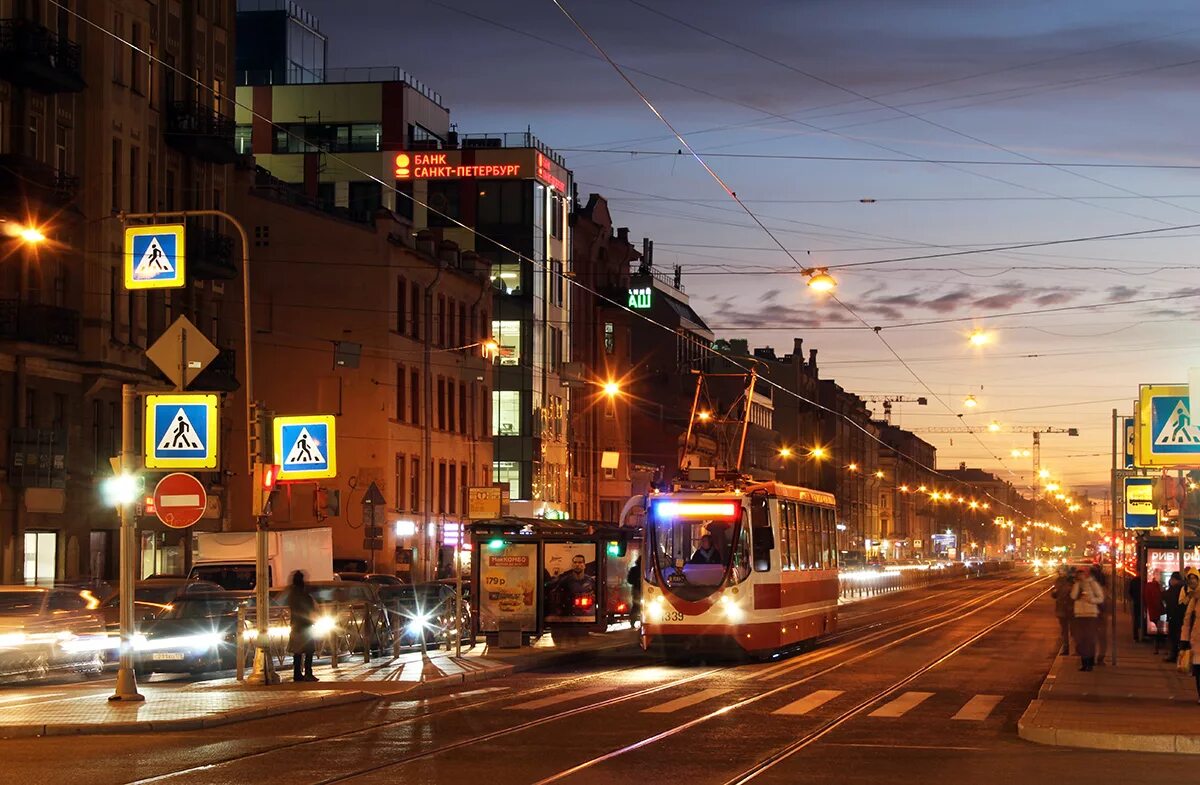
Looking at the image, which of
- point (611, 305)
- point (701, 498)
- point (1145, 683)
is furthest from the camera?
point (611, 305)

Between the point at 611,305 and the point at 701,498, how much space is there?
178 feet

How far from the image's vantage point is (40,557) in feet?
140

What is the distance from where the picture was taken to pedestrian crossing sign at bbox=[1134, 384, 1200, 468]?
26234 millimetres

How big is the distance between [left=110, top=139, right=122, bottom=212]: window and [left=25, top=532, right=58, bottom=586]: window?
29.5 ft

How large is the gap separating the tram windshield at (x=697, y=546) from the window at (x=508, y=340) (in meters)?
41.9

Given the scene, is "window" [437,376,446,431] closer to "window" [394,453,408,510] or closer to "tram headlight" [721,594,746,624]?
"window" [394,453,408,510]

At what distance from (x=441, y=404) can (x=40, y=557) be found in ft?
82.5

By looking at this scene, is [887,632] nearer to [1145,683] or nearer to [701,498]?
[701,498]

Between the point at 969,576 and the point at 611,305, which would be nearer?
the point at 611,305

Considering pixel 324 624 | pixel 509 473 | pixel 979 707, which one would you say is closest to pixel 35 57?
pixel 324 624

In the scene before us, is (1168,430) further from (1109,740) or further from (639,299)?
(639,299)

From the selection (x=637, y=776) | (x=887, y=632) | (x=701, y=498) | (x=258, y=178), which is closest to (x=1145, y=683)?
(x=701, y=498)

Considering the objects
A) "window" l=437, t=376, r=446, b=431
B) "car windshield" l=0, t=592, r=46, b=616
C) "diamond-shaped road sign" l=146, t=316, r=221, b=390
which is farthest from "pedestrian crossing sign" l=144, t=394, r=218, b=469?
"window" l=437, t=376, r=446, b=431

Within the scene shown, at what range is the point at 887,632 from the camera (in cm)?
4503
